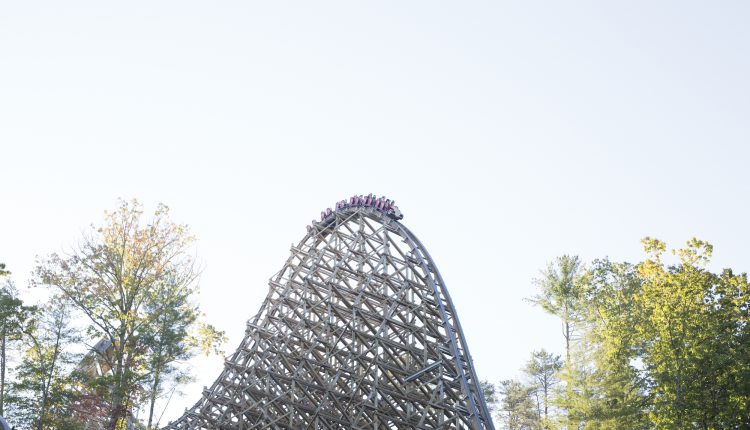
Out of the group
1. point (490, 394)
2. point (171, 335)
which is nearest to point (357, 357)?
point (171, 335)

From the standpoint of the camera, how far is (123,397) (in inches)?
904

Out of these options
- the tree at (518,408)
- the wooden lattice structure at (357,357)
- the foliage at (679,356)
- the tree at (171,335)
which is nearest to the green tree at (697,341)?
the foliage at (679,356)

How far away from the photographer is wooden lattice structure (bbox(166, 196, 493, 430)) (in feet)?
62.4

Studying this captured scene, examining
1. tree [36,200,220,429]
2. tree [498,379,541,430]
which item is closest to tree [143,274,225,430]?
tree [36,200,220,429]

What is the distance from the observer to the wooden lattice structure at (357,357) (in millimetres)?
19016

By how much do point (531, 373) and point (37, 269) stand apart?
1313 inches

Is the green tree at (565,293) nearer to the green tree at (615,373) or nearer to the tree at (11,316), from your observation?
the green tree at (615,373)

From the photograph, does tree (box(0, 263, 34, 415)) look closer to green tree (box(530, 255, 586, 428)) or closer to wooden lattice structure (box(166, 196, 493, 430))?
wooden lattice structure (box(166, 196, 493, 430))

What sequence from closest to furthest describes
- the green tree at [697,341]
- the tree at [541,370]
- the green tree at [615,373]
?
the green tree at [697,341]
the green tree at [615,373]
the tree at [541,370]

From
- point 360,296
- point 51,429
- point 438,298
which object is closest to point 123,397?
point 51,429

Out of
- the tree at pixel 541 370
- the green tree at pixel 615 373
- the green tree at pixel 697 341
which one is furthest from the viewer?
the tree at pixel 541 370

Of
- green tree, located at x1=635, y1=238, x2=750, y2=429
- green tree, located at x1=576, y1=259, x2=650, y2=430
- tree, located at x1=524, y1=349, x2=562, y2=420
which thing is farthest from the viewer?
tree, located at x1=524, y1=349, x2=562, y2=420

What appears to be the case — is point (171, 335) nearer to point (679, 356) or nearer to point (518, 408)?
point (679, 356)

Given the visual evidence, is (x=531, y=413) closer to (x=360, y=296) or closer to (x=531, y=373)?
(x=531, y=373)
